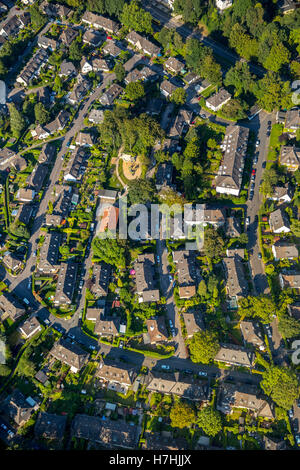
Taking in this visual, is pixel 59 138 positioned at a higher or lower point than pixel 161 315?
higher

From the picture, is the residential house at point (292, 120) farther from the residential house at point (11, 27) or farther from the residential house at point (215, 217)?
the residential house at point (11, 27)

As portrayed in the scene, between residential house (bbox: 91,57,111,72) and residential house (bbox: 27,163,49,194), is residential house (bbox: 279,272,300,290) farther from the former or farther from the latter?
residential house (bbox: 91,57,111,72)

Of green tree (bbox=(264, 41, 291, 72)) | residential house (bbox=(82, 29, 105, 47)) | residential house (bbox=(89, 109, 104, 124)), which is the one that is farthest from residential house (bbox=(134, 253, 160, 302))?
residential house (bbox=(82, 29, 105, 47))

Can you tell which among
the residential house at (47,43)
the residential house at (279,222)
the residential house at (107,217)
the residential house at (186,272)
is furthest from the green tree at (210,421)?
the residential house at (47,43)

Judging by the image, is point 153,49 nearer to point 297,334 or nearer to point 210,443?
point 297,334

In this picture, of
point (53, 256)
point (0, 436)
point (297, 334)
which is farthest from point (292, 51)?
point (0, 436)

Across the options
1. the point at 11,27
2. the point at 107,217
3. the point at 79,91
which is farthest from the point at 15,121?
the point at 11,27

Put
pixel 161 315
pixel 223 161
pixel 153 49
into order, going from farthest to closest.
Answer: pixel 153 49 → pixel 223 161 → pixel 161 315
